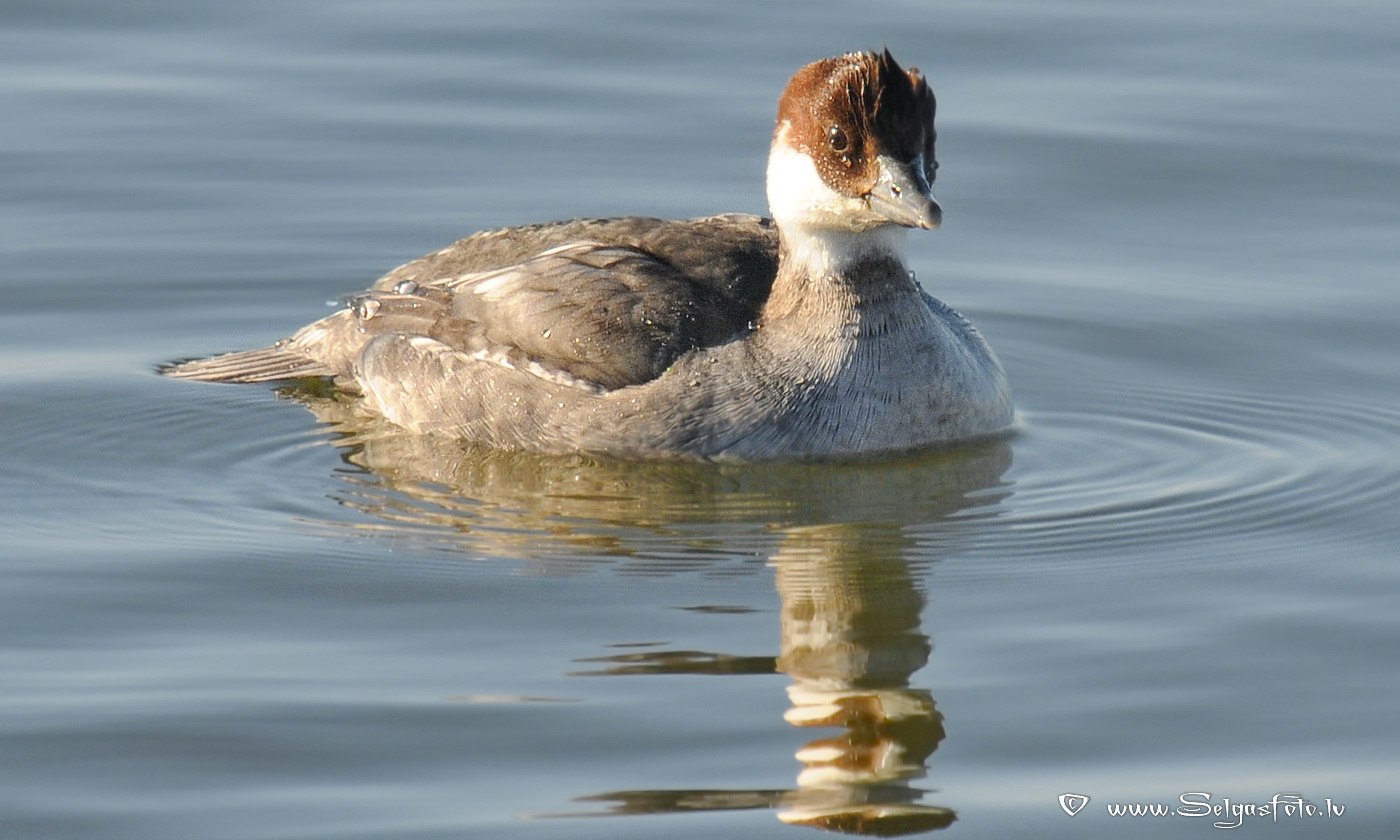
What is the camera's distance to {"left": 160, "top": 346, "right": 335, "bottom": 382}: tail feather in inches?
558

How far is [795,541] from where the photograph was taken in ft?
38.0

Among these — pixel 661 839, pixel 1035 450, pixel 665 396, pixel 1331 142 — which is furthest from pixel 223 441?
pixel 1331 142

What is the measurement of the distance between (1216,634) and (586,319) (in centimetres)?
391

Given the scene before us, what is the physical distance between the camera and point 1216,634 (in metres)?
10.4

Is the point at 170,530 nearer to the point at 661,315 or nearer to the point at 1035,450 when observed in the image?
the point at 661,315

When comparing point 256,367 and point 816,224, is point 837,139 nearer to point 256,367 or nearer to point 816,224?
A: point 816,224

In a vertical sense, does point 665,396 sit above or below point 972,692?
above

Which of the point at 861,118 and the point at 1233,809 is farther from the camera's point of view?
the point at 861,118

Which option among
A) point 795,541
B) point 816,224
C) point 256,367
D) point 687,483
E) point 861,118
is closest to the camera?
point 795,541

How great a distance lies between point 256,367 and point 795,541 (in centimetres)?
415

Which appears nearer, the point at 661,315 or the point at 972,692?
the point at 972,692

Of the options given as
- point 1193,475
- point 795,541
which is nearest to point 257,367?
point 795,541

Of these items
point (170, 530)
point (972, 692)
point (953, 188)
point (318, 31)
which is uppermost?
point (318, 31)

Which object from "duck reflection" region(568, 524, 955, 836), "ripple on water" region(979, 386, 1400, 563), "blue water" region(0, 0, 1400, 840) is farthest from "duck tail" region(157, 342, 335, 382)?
"ripple on water" region(979, 386, 1400, 563)
